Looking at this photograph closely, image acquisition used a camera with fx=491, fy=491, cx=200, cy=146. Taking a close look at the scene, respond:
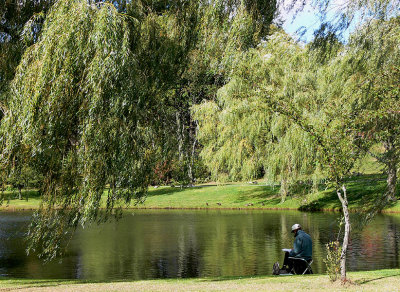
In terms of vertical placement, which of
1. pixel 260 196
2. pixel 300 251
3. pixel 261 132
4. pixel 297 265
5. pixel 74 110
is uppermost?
pixel 261 132

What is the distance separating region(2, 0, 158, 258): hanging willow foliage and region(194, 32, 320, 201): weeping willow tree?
1522 cm

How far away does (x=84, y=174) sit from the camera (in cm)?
835

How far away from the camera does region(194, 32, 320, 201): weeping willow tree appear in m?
25.0

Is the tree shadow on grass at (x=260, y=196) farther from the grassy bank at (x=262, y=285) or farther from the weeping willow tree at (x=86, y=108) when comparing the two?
the weeping willow tree at (x=86, y=108)

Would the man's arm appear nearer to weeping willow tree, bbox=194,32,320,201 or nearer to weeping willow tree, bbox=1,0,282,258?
weeping willow tree, bbox=1,0,282,258

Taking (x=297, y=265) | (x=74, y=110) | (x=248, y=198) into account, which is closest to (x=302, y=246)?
(x=297, y=265)

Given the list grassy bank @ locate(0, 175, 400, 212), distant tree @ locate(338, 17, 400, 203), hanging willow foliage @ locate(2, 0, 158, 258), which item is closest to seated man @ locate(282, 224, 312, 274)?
distant tree @ locate(338, 17, 400, 203)

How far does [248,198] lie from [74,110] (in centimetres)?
2530

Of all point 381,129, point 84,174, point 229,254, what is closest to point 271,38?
point 229,254

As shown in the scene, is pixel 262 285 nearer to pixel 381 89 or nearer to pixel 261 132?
pixel 381 89

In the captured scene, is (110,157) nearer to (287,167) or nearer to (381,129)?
(381,129)

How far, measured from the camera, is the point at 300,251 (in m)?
9.78

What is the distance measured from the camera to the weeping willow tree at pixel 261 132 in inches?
984

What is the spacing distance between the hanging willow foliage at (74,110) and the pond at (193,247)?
2.74 meters
